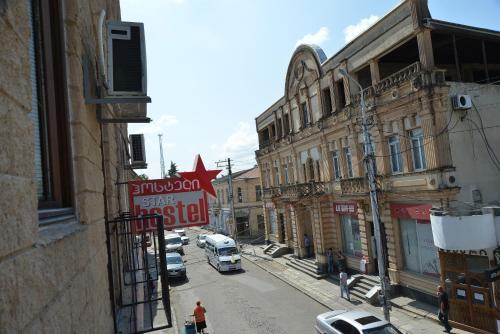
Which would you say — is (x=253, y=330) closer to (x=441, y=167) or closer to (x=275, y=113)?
(x=441, y=167)

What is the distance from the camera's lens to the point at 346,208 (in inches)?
967

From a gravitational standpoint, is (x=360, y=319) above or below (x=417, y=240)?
below

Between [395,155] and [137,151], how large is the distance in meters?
13.0

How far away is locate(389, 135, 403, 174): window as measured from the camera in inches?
761

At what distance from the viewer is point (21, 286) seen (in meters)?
1.68

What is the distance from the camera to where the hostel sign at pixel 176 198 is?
754cm

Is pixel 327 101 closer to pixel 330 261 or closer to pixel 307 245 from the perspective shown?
pixel 330 261

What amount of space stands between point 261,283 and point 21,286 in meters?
25.7

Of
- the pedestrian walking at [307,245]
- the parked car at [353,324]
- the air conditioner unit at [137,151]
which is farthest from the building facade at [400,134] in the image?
the air conditioner unit at [137,151]

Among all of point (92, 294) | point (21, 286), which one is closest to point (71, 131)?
point (92, 294)

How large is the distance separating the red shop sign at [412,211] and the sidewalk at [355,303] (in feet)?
13.4

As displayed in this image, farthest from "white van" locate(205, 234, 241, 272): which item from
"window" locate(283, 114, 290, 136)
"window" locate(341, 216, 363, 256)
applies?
"window" locate(283, 114, 290, 136)

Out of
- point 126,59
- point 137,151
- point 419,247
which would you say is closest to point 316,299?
point 419,247

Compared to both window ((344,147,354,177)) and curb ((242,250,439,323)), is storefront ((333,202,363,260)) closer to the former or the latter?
window ((344,147,354,177))
